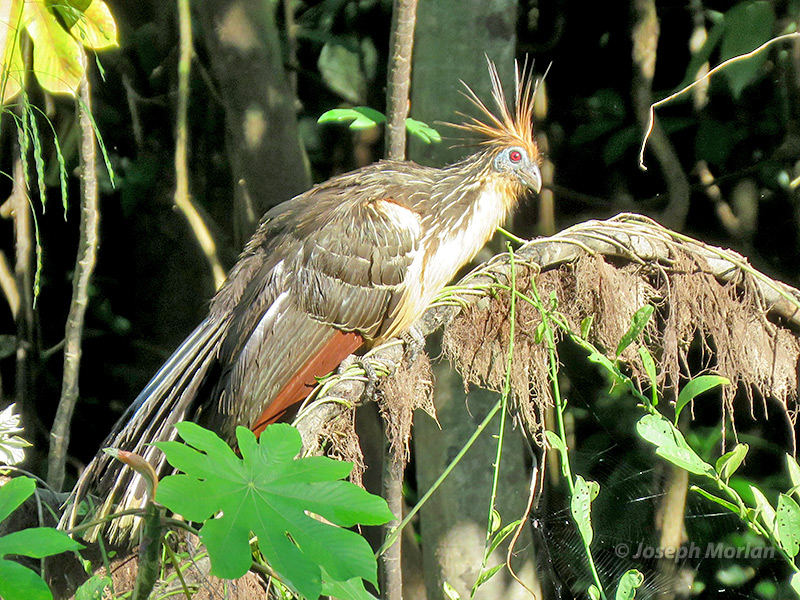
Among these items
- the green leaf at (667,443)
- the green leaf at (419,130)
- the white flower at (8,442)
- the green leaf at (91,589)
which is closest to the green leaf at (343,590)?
the green leaf at (91,589)

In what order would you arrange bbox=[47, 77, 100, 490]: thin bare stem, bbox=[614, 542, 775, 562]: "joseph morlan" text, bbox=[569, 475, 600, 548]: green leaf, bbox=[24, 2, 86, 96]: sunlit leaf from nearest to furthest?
bbox=[569, 475, 600, 548]: green leaf, bbox=[24, 2, 86, 96]: sunlit leaf, bbox=[47, 77, 100, 490]: thin bare stem, bbox=[614, 542, 775, 562]: "joseph morlan" text

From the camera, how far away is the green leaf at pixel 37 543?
0.74 m

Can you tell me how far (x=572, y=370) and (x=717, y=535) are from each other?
2.91 feet

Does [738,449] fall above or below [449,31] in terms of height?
below

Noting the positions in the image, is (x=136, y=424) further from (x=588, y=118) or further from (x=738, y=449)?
(x=588, y=118)

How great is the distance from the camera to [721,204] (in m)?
3.21

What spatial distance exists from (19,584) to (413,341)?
4.56 feet

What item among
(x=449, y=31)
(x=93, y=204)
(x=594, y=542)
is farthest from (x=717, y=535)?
(x=93, y=204)

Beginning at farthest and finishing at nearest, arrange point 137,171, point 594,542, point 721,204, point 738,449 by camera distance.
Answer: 1. point 137,171
2. point 721,204
3. point 594,542
4. point 738,449

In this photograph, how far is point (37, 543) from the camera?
754 millimetres

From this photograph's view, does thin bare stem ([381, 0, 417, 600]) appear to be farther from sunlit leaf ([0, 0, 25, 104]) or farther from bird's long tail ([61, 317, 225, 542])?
sunlit leaf ([0, 0, 25, 104])

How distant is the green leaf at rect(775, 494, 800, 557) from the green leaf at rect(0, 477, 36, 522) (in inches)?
36.5

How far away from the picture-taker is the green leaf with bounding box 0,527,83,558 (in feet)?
2.44

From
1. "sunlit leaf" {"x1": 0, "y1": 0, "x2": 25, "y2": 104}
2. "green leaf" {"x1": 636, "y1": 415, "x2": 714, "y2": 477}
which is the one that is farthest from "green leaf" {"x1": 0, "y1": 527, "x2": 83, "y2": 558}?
"sunlit leaf" {"x1": 0, "y1": 0, "x2": 25, "y2": 104}
